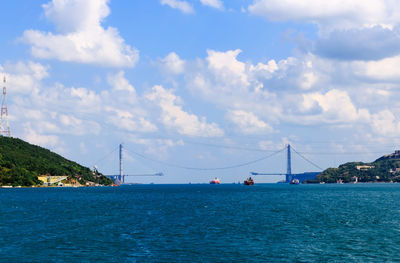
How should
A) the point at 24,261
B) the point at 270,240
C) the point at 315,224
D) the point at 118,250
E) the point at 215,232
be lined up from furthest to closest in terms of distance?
the point at 315,224
the point at 215,232
the point at 270,240
the point at 118,250
the point at 24,261

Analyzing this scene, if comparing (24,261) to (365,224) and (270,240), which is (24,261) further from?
(365,224)

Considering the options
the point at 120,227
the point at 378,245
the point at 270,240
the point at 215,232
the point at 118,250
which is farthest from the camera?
the point at 120,227

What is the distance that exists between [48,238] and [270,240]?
104 feet

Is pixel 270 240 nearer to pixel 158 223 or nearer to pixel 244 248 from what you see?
pixel 244 248

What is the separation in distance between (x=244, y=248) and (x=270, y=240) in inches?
306

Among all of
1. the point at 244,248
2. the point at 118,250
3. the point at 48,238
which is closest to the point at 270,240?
the point at 244,248

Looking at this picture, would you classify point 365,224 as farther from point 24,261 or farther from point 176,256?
point 24,261

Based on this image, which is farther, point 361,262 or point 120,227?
point 120,227

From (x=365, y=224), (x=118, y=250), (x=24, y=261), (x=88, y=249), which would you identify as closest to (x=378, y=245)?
(x=365, y=224)

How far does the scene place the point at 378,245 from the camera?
182ft

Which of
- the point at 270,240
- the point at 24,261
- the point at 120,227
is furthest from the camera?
the point at 120,227

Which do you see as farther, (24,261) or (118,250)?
(118,250)

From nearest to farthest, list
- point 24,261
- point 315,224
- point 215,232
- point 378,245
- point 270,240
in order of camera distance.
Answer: point 24,261
point 378,245
point 270,240
point 215,232
point 315,224

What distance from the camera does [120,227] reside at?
238 feet
